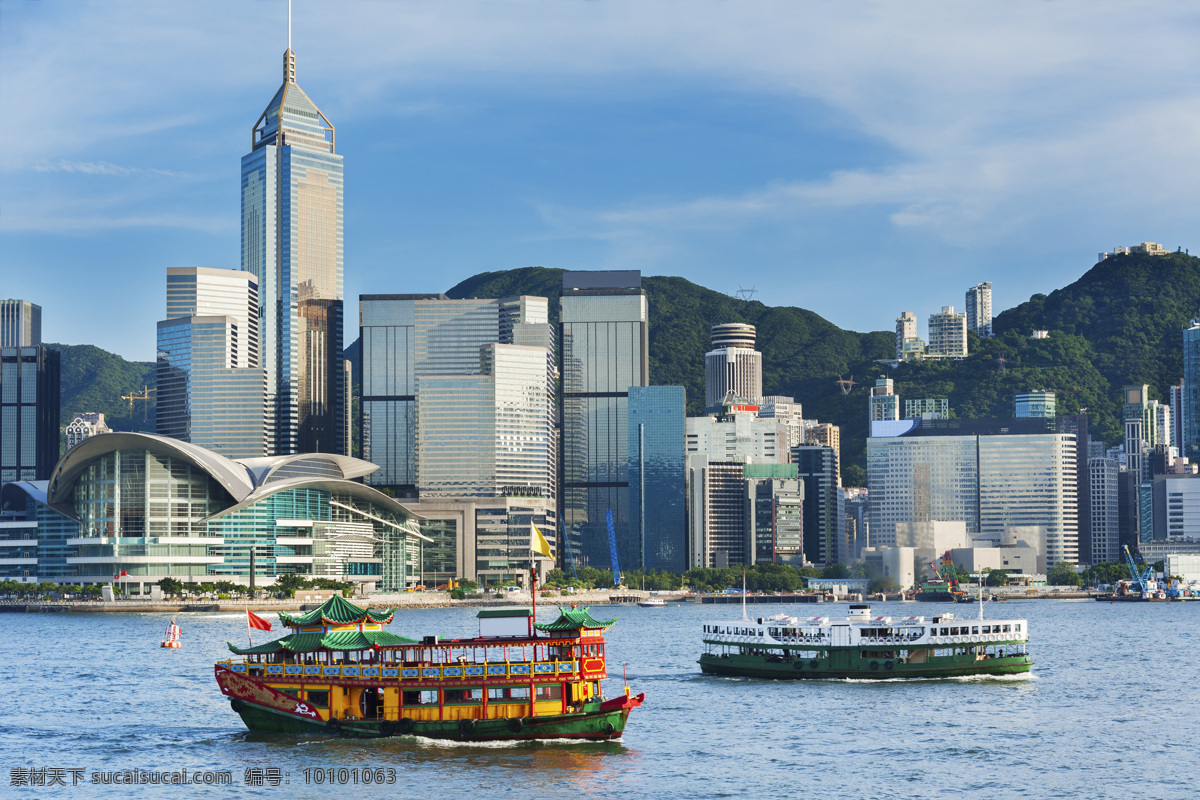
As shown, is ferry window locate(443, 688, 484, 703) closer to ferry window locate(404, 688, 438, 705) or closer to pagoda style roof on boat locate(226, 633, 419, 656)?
ferry window locate(404, 688, 438, 705)

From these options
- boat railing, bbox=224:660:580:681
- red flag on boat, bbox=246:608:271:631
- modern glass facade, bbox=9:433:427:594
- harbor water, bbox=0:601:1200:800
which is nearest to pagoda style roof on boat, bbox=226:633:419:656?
boat railing, bbox=224:660:580:681

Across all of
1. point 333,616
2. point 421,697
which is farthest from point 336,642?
point 421,697

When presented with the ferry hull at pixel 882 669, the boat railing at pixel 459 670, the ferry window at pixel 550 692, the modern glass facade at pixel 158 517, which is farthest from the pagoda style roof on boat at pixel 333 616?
the modern glass facade at pixel 158 517

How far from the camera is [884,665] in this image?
86375 mm

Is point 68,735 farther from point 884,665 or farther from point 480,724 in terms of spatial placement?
point 884,665

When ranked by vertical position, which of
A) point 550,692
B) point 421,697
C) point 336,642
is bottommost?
point 421,697

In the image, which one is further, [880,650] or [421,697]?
[880,650]

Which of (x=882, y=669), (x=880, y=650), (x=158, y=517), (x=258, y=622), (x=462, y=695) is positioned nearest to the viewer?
(x=462, y=695)

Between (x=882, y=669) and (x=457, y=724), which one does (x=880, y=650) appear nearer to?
(x=882, y=669)

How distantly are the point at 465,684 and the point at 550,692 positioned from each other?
3438 mm

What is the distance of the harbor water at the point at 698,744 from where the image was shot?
5147 cm

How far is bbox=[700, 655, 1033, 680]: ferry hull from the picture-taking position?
86312 millimetres

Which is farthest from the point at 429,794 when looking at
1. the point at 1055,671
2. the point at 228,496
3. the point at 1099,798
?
the point at 228,496

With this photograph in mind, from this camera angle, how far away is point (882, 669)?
8631 centimetres
